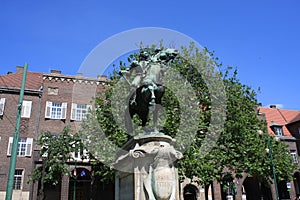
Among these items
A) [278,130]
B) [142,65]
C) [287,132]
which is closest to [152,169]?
[142,65]

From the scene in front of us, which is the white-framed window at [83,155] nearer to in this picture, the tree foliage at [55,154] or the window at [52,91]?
the tree foliage at [55,154]

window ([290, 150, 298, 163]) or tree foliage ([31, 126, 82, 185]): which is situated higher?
window ([290, 150, 298, 163])

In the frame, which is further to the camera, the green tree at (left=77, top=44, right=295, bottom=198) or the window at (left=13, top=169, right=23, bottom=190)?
the window at (left=13, top=169, right=23, bottom=190)

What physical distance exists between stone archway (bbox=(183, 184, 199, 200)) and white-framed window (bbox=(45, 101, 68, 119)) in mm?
14203

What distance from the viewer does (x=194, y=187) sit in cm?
2981

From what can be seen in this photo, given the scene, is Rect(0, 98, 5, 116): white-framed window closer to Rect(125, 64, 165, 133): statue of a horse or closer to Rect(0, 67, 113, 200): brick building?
Rect(0, 67, 113, 200): brick building

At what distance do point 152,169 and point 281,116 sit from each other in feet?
129

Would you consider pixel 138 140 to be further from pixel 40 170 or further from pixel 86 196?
pixel 86 196

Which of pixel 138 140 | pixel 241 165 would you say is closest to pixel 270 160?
pixel 241 165

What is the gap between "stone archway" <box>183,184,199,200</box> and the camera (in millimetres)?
29766

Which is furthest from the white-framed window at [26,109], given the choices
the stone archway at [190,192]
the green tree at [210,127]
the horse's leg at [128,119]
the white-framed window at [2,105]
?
the horse's leg at [128,119]

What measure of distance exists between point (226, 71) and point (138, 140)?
1432 cm

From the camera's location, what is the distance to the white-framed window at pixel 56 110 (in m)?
27.4

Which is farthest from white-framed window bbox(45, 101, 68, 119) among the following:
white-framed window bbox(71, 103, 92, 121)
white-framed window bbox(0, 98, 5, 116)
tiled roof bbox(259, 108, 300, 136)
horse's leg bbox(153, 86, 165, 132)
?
tiled roof bbox(259, 108, 300, 136)
